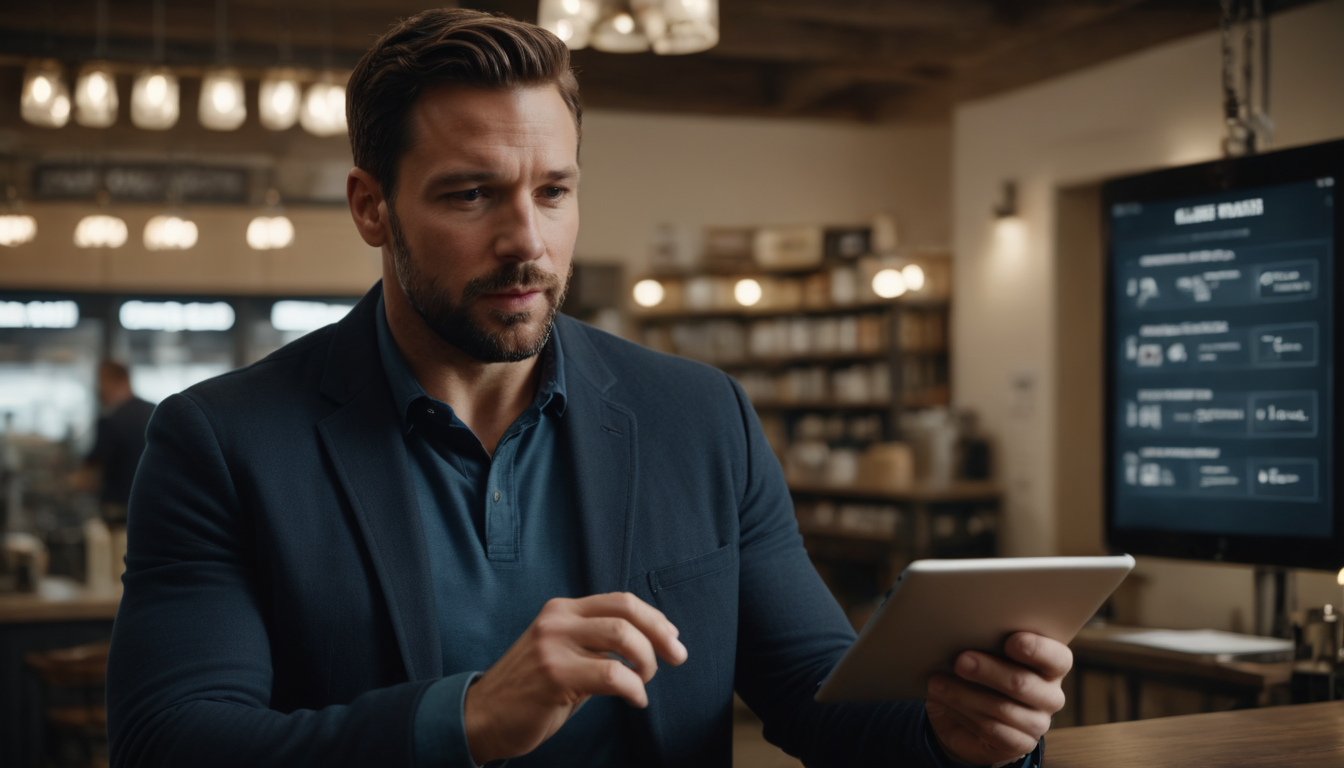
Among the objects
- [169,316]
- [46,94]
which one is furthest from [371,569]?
[169,316]

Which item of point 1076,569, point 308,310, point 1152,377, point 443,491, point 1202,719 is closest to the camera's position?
point 1076,569

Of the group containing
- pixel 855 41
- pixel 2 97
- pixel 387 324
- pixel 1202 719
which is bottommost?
pixel 1202 719

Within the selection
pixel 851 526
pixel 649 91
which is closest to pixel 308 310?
pixel 649 91

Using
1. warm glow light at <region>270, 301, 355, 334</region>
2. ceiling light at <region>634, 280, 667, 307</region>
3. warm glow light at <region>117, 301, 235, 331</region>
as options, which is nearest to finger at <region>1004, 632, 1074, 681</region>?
warm glow light at <region>270, 301, 355, 334</region>

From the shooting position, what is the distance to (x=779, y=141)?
959 cm

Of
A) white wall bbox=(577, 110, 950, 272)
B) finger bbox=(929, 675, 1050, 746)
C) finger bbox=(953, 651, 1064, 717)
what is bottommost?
finger bbox=(929, 675, 1050, 746)

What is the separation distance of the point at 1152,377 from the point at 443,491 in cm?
200

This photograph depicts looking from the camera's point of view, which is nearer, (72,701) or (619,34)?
(619,34)

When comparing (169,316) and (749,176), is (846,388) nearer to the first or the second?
(749,176)

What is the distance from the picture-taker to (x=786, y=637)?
1530 mm

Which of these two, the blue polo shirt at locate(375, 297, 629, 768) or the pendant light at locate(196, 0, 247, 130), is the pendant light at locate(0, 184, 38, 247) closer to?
the pendant light at locate(196, 0, 247, 130)

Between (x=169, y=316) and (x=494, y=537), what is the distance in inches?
273

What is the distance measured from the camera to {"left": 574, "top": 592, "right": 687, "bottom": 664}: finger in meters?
1.05

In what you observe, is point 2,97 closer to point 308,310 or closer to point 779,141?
point 308,310
